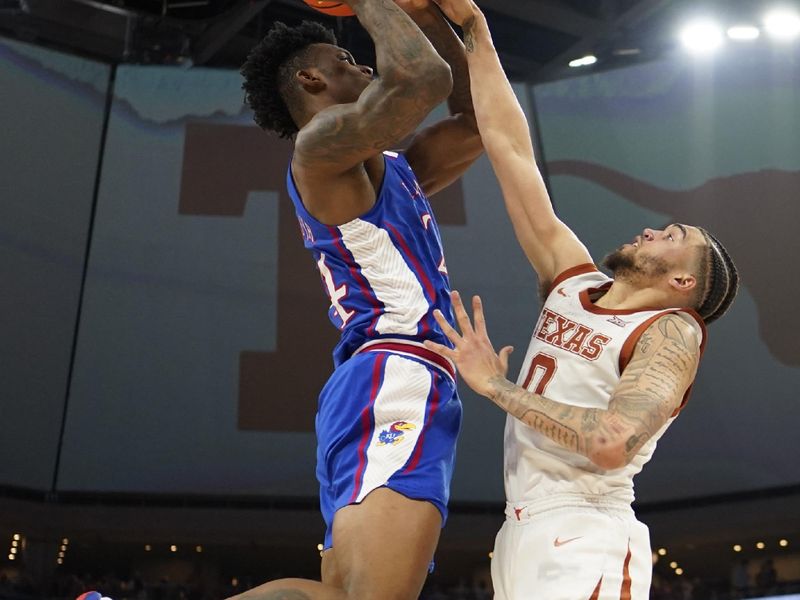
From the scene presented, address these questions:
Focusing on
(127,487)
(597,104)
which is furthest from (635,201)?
(127,487)

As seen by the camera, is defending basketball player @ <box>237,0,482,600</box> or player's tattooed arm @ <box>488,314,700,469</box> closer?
player's tattooed arm @ <box>488,314,700,469</box>

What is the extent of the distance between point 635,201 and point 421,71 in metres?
8.04

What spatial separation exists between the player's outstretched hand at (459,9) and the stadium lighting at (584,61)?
7.63 metres

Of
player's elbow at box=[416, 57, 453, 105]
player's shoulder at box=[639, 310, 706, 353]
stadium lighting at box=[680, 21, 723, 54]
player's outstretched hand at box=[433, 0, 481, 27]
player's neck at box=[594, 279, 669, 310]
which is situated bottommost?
player's shoulder at box=[639, 310, 706, 353]

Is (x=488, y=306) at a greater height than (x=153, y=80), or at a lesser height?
lesser

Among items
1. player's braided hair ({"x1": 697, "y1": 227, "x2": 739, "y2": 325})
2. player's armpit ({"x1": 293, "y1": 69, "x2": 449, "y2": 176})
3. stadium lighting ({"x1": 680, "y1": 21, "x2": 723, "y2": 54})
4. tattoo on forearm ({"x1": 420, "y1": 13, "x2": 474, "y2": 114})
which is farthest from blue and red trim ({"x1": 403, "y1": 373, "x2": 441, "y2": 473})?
stadium lighting ({"x1": 680, "y1": 21, "x2": 723, "y2": 54})

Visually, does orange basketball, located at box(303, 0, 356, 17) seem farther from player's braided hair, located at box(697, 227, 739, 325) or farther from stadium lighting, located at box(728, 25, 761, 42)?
stadium lighting, located at box(728, 25, 761, 42)

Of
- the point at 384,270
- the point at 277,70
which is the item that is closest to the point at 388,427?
the point at 384,270

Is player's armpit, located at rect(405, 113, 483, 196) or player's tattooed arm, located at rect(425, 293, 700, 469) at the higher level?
player's armpit, located at rect(405, 113, 483, 196)

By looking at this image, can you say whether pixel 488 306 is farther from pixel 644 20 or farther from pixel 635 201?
pixel 644 20

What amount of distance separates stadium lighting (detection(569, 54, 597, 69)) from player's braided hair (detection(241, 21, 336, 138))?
24.9ft

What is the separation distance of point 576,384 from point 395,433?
0.51 m

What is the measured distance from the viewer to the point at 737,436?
33.0 feet

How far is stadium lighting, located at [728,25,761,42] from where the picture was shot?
1030 cm
